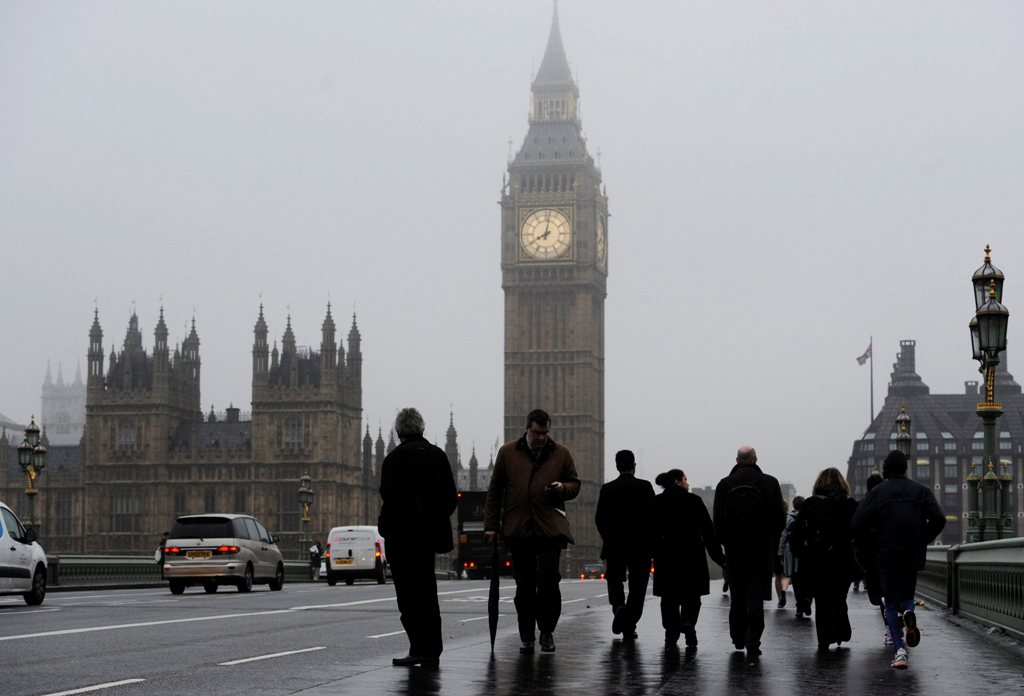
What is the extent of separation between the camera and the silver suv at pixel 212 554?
1260 inches

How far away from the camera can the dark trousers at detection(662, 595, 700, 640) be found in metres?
15.2

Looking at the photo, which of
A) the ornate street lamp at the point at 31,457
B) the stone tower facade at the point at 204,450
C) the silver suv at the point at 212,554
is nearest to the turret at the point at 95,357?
the stone tower facade at the point at 204,450

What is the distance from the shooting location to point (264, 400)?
325ft

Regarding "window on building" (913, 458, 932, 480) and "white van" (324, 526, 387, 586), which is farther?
"window on building" (913, 458, 932, 480)

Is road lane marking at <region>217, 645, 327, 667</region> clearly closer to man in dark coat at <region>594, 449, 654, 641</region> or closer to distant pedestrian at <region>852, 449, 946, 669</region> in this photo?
man in dark coat at <region>594, 449, 654, 641</region>

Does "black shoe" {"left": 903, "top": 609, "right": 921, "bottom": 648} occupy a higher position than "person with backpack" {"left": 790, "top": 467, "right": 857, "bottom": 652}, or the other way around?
"person with backpack" {"left": 790, "top": 467, "right": 857, "bottom": 652}

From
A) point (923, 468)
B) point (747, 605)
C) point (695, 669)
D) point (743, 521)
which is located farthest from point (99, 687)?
point (923, 468)

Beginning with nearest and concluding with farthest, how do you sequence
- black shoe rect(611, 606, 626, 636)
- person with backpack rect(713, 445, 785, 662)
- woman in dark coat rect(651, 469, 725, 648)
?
person with backpack rect(713, 445, 785, 662) → woman in dark coat rect(651, 469, 725, 648) → black shoe rect(611, 606, 626, 636)

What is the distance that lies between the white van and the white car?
20193 millimetres

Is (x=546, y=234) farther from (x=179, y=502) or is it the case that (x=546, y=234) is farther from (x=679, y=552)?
(x=679, y=552)

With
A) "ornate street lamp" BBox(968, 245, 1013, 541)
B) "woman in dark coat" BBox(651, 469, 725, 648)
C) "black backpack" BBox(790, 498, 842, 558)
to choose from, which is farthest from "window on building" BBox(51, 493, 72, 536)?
"black backpack" BBox(790, 498, 842, 558)

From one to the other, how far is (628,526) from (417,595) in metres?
3.84

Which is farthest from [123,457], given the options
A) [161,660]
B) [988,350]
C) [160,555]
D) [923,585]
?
[161,660]

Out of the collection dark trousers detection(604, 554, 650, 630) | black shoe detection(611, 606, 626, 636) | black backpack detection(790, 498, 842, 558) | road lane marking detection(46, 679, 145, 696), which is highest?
black backpack detection(790, 498, 842, 558)
